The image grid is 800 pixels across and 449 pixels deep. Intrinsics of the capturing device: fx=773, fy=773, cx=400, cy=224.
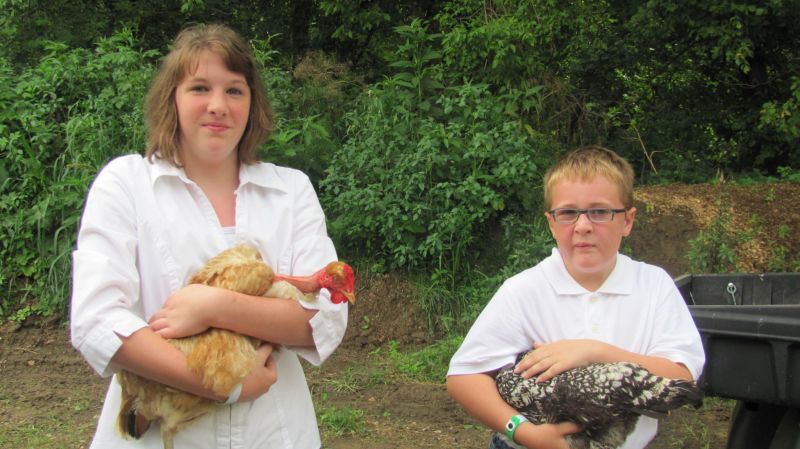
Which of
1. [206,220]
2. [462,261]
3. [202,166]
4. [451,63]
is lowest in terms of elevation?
[462,261]

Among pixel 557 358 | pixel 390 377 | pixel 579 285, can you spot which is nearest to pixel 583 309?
pixel 579 285

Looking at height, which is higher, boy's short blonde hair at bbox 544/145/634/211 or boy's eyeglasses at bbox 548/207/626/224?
boy's short blonde hair at bbox 544/145/634/211

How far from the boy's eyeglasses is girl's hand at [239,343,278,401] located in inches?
39.1

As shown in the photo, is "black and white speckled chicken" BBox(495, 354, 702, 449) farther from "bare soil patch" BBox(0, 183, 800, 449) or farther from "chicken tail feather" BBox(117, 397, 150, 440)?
"bare soil patch" BBox(0, 183, 800, 449)

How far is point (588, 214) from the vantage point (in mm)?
2412

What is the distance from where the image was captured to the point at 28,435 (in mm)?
4980

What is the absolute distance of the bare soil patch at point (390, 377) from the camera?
4969 mm

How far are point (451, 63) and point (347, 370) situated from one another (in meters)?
3.91

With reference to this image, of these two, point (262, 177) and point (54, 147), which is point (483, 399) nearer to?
point (262, 177)

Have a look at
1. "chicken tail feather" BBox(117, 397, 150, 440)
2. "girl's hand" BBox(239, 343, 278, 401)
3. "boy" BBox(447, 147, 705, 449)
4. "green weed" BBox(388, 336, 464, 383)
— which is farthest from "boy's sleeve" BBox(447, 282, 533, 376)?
"green weed" BBox(388, 336, 464, 383)

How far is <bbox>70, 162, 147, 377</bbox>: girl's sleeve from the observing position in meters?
2.03

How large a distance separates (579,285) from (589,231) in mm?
188

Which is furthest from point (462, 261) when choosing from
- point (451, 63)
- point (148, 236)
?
point (148, 236)

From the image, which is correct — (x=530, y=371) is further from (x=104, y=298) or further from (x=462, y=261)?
(x=462, y=261)
